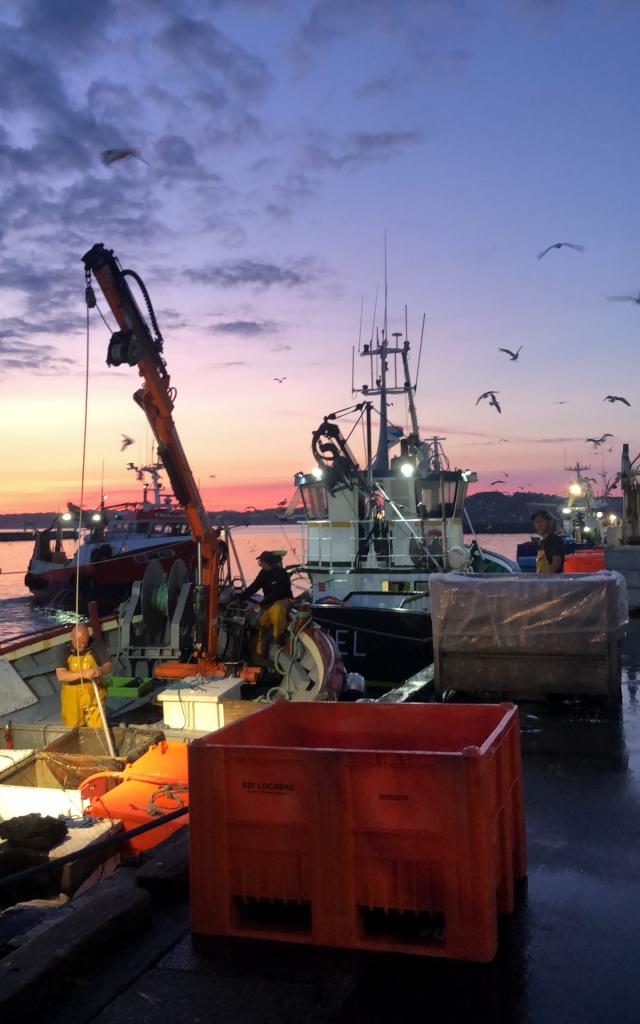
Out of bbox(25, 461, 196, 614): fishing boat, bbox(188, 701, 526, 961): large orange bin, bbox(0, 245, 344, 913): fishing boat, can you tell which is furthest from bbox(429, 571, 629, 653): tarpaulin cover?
bbox(25, 461, 196, 614): fishing boat

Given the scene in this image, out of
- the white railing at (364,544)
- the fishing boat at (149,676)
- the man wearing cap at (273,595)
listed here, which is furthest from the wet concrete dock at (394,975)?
the white railing at (364,544)

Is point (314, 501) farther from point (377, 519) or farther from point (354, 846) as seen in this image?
point (354, 846)

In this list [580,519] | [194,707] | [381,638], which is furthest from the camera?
[580,519]

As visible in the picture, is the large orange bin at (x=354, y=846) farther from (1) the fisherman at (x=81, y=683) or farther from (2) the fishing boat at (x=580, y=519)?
(2) the fishing boat at (x=580, y=519)

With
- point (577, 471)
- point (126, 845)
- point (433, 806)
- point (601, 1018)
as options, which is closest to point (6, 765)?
point (126, 845)

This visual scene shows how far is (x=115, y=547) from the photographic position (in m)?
42.2

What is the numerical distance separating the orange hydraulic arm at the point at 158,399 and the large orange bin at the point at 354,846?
24.0 ft

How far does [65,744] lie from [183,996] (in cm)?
557

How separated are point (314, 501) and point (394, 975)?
1701 centimetres

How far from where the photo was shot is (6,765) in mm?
7754

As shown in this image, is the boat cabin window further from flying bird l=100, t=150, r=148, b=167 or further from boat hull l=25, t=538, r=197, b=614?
boat hull l=25, t=538, r=197, b=614

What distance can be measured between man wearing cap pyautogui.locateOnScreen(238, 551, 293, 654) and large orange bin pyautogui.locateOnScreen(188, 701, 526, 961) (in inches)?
274

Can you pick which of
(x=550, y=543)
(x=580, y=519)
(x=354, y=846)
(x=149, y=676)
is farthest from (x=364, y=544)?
(x=580, y=519)

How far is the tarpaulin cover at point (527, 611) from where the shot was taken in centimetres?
786
